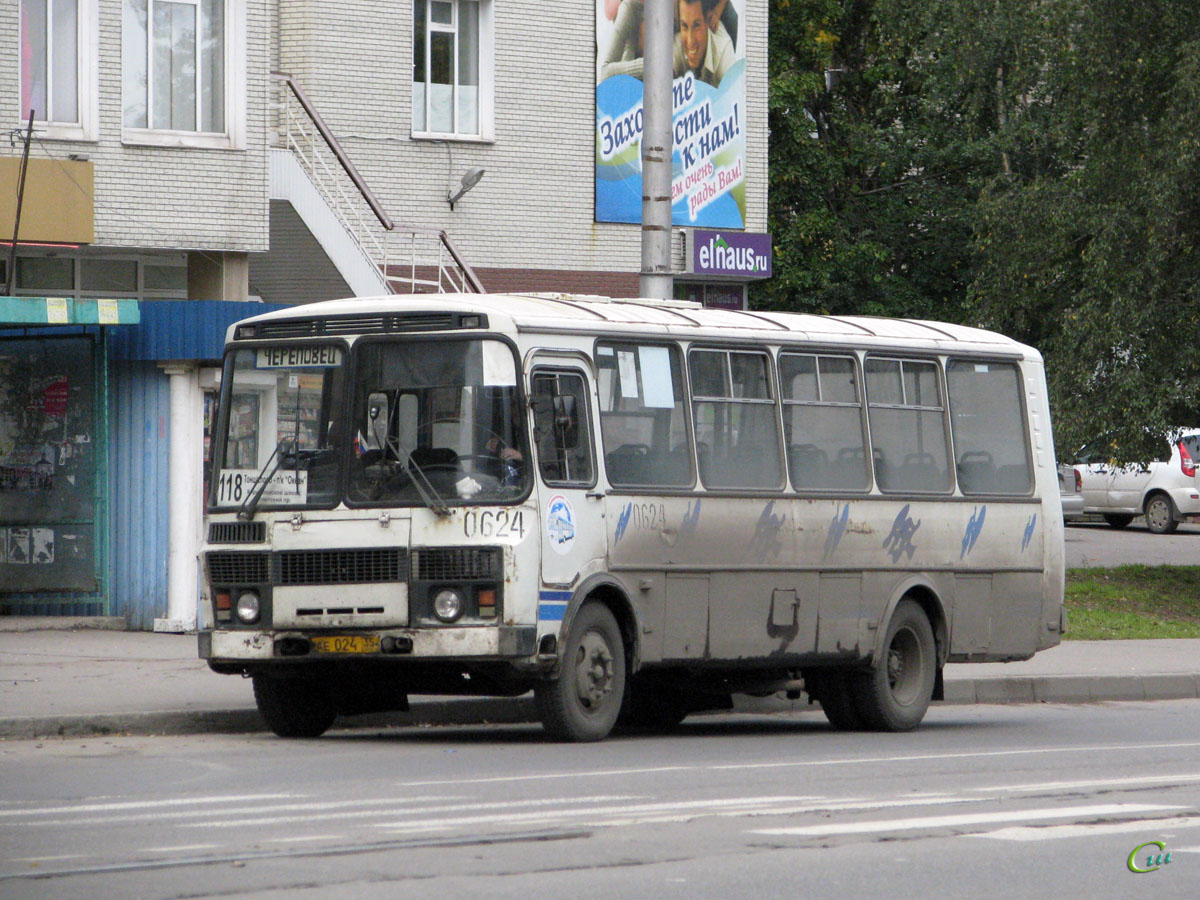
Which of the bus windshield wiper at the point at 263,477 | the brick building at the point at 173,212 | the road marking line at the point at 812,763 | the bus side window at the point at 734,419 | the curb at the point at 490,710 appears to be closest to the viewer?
the road marking line at the point at 812,763

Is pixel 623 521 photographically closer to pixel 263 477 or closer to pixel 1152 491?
pixel 263 477

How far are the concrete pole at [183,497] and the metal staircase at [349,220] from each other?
289cm

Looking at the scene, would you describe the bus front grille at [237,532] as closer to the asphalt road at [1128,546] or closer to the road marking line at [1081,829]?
the road marking line at [1081,829]

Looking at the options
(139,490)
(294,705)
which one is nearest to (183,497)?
(139,490)

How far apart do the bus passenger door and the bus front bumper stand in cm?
47

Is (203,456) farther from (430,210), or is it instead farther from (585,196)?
(585,196)

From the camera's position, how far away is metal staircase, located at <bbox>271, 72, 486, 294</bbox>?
2203 cm

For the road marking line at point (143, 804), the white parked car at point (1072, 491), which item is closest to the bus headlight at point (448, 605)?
the road marking line at point (143, 804)

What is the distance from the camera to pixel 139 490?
19469 millimetres

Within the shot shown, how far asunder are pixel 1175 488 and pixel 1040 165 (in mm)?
6963

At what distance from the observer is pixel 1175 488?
1534 inches

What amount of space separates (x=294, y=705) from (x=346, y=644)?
1090 millimetres

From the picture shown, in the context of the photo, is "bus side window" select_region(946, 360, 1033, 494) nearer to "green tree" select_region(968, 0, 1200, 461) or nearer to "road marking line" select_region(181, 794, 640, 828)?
"road marking line" select_region(181, 794, 640, 828)

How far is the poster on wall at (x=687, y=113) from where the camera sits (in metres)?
25.9
